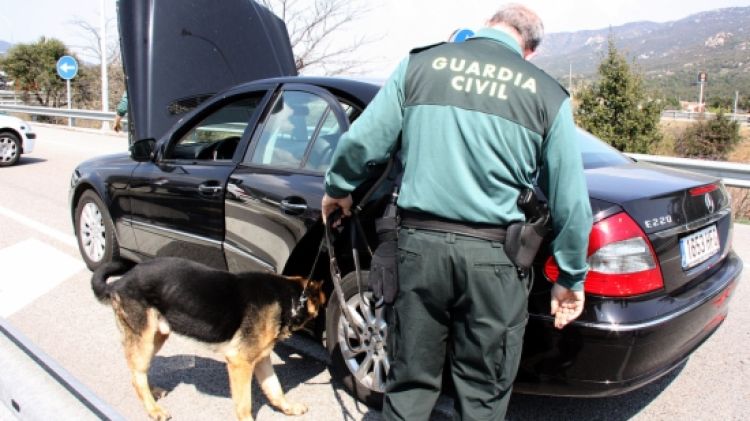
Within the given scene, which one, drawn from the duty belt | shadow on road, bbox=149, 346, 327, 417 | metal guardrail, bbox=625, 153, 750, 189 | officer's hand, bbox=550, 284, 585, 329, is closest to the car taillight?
officer's hand, bbox=550, 284, 585, 329

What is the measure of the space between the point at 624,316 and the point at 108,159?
413cm

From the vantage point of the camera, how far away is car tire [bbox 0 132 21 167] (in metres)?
12.5

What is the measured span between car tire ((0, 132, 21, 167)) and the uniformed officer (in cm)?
1254

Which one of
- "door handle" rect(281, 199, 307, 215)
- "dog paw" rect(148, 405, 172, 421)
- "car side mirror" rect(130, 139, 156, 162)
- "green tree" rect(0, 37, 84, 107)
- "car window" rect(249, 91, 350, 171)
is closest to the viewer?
"dog paw" rect(148, 405, 172, 421)

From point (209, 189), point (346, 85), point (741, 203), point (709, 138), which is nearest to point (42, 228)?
point (209, 189)

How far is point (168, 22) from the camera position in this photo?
18.3 feet

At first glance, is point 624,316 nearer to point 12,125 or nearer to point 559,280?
point 559,280

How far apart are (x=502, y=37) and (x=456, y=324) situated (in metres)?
1.00

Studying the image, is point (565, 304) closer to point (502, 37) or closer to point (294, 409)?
point (502, 37)

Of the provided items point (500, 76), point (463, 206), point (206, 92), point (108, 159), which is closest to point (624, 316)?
point (463, 206)

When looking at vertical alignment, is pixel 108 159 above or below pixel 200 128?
below

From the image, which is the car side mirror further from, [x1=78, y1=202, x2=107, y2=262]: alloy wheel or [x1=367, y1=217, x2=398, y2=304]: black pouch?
[x1=367, y1=217, x2=398, y2=304]: black pouch

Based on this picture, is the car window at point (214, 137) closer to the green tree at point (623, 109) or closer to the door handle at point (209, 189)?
the door handle at point (209, 189)

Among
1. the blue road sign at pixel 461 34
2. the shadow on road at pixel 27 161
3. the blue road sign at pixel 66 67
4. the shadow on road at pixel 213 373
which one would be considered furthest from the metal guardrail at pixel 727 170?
the blue road sign at pixel 66 67
